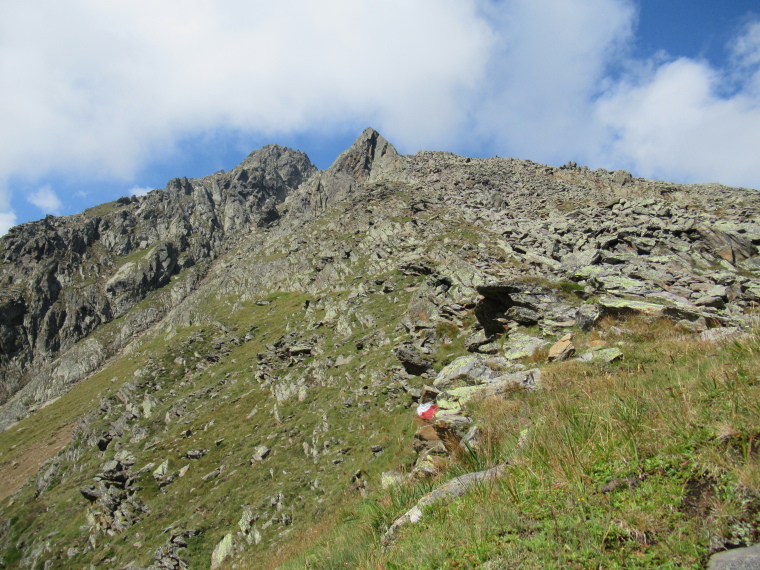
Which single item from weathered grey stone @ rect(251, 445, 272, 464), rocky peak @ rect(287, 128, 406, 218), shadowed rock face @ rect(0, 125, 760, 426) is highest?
rocky peak @ rect(287, 128, 406, 218)

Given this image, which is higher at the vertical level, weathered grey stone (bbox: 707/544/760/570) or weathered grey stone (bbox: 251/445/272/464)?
weathered grey stone (bbox: 707/544/760/570)

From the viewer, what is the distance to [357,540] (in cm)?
636

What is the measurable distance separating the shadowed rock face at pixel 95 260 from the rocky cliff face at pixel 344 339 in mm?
2260

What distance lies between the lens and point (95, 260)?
166 metres

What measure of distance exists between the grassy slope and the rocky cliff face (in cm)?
311

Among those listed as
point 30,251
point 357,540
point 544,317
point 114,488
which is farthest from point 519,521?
point 30,251

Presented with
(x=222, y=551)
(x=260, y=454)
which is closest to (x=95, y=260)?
(x=260, y=454)

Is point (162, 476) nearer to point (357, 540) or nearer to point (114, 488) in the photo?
point (114, 488)

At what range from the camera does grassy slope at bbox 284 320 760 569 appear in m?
3.15

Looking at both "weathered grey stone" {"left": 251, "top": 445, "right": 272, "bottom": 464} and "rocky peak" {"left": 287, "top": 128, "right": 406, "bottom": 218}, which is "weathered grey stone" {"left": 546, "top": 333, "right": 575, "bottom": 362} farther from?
"rocky peak" {"left": 287, "top": 128, "right": 406, "bottom": 218}

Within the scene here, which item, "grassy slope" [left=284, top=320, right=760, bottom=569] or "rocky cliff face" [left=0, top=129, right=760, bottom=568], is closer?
"grassy slope" [left=284, top=320, right=760, bottom=569]

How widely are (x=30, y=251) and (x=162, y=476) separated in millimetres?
189869

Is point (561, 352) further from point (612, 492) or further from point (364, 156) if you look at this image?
point (364, 156)

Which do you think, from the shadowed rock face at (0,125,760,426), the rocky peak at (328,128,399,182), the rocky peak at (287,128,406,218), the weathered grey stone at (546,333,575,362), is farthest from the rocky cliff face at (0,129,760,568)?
the rocky peak at (287,128,406,218)
